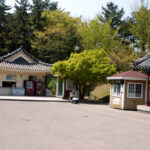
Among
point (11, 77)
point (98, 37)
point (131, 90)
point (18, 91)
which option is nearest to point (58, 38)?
point (98, 37)

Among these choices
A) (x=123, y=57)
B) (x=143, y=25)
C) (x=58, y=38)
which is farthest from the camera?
(x=58, y=38)

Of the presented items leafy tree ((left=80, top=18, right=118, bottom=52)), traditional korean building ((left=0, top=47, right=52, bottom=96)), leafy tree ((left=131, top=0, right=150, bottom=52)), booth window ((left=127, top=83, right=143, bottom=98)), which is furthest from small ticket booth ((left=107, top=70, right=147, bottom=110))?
leafy tree ((left=80, top=18, right=118, bottom=52))

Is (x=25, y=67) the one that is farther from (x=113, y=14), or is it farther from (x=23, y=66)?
(x=113, y=14)

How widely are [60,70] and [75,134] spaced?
59.9 feet

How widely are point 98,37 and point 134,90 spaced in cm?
1812

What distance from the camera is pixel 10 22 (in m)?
51.9

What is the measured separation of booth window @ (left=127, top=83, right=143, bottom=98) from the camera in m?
21.2

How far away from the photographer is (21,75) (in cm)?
3272

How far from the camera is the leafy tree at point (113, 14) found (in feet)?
166

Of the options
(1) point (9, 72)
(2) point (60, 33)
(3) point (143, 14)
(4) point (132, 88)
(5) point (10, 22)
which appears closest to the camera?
(4) point (132, 88)

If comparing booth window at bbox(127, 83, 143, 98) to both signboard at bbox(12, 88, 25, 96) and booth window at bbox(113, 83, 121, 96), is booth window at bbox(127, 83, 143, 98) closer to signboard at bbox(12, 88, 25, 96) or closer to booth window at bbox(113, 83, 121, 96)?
booth window at bbox(113, 83, 121, 96)

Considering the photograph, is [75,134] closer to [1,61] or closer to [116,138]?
[116,138]

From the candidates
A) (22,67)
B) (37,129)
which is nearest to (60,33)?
(22,67)

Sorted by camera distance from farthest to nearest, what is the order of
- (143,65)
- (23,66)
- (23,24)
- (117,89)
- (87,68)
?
(23,24)
(23,66)
(87,68)
(117,89)
(143,65)
